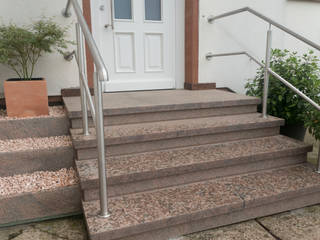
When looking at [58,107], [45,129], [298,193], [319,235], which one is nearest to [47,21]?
[58,107]

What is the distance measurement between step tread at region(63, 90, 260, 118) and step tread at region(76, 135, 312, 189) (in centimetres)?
41

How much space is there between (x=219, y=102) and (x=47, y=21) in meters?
1.68

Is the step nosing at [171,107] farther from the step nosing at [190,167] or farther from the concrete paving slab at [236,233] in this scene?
the concrete paving slab at [236,233]

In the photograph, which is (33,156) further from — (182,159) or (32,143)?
(182,159)

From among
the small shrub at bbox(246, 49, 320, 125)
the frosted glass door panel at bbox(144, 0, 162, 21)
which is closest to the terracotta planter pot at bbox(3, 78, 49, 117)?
the frosted glass door panel at bbox(144, 0, 162, 21)

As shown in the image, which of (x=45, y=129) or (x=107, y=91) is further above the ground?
(x=107, y=91)

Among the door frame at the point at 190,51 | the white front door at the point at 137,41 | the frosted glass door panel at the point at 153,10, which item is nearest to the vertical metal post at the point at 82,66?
the white front door at the point at 137,41

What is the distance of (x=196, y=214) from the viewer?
1.53 m

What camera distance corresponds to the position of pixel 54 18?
2.64 metres

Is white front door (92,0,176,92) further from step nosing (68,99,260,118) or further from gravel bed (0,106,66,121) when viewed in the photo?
step nosing (68,99,260,118)

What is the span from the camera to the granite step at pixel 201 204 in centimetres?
143

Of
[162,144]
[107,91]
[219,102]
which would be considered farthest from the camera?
[107,91]

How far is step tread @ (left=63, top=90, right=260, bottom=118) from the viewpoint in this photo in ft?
7.13

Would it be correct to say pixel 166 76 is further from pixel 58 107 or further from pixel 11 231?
pixel 11 231
